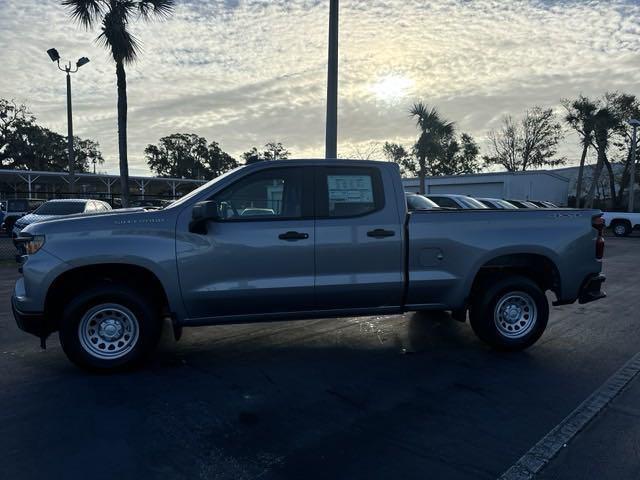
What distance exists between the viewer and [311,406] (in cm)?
377

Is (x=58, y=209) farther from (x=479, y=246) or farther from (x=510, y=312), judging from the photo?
(x=510, y=312)

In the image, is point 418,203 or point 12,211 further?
point 12,211

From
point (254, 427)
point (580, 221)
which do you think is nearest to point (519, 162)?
point (580, 221)

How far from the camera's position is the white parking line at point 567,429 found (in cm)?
287

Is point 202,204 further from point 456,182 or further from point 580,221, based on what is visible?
point 456,182

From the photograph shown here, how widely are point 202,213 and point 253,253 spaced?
619mm

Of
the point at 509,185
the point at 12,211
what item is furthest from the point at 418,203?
the point at 509,185

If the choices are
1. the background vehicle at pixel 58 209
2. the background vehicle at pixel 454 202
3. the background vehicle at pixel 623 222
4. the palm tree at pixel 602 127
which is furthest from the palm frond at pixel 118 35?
the palm tree at pixel 602 127

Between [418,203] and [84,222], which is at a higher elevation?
[418,203]

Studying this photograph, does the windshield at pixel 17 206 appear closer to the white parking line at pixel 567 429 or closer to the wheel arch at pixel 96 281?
the wheel arch at pixel 96 281

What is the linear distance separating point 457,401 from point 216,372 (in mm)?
2214

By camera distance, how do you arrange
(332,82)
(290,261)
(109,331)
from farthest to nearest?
(332,82) → (290,261) → (109,331)

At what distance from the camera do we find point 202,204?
4.19 meters

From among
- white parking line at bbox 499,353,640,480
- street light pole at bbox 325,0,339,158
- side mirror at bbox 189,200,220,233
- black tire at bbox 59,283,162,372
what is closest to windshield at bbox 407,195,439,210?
street light pole at bbox 325,0,339,158
